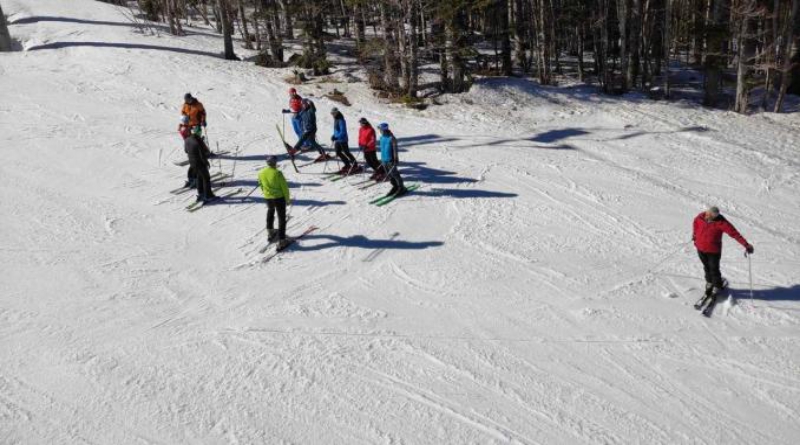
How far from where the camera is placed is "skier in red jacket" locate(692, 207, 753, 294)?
7.88 m

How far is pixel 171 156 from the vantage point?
557 inches

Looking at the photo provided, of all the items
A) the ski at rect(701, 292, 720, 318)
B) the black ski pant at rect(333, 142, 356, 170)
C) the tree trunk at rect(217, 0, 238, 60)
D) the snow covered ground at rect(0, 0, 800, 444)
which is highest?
the tree trunk at rect(217, 0, 238, 60)

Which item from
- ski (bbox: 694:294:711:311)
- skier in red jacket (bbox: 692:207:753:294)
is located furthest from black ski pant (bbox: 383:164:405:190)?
ski (bbox: 694:294:711:311)

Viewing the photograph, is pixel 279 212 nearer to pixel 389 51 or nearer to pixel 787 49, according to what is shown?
pixel 389 51

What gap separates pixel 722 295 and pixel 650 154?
7.70m

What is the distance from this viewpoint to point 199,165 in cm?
1091

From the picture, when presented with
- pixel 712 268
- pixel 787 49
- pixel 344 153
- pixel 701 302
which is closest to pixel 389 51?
pixel 344 153

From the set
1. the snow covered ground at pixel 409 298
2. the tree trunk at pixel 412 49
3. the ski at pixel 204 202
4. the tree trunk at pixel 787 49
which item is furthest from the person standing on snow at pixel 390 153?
the tree trunk at pixel 787 49

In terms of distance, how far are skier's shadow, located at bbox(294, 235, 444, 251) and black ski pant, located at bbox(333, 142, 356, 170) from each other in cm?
326

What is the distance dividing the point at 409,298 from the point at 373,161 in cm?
496

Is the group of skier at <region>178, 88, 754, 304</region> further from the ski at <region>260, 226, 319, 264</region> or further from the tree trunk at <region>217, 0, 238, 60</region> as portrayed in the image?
the tree trunk at <region>217, 0, 238, 60</region>

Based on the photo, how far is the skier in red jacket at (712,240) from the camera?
310 inches

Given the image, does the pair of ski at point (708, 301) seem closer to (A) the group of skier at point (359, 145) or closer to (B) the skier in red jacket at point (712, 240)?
(B) the skier in red jacket at point (712, 240)

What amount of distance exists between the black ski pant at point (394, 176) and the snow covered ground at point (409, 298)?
1.78 ft
